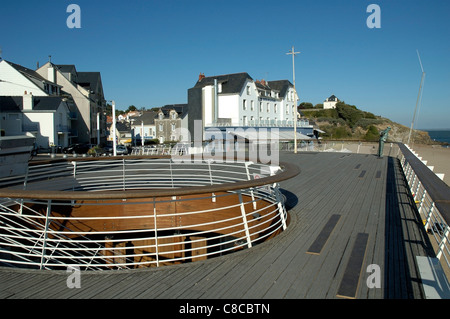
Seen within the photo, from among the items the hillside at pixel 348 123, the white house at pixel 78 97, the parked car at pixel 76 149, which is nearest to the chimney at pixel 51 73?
the white house at pixel 78 97

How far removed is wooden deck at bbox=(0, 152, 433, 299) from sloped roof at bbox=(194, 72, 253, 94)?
123ft

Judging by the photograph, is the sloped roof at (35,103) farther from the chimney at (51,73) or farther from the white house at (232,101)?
the white house at (232,101)

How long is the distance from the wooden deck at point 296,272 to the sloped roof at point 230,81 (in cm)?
3744

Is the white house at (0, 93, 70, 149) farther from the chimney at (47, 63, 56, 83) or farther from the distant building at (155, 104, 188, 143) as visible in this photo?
the distant building at (155, 104, 188, 143)

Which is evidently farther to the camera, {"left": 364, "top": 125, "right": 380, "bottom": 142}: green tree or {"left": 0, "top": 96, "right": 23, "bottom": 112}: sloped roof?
{"left": 364, "top": 125, "right": 380, "bottom": 142}: green tree

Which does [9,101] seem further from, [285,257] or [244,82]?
[285,257]

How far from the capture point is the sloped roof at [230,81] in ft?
140

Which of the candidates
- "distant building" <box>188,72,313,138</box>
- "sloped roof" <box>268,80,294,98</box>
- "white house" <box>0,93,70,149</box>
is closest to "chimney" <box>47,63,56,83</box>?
"white house" <box>0,93,70,149</box>

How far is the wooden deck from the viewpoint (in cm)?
347

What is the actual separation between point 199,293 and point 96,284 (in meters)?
1.19
